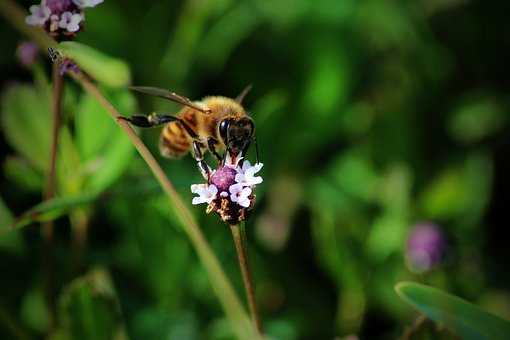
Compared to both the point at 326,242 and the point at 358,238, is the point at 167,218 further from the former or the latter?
the point at 358,238

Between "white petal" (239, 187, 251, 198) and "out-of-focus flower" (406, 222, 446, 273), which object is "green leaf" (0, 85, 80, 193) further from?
"out-of-focus flower" (406, 222, 446, 273)

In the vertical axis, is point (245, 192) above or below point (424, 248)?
below

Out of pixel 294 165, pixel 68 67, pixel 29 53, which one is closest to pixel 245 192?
pixel 68 67

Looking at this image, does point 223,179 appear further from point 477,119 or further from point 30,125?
point 477,119

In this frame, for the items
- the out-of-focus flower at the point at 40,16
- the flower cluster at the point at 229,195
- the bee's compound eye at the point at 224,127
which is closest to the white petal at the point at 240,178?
the flower cluster at the point at 229,195

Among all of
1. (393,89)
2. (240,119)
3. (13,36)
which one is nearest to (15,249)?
(13,36)

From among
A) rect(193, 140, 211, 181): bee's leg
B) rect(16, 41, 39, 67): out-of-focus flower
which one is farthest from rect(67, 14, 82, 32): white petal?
rect(16, 41, 39, 67): out-of-focus flower
